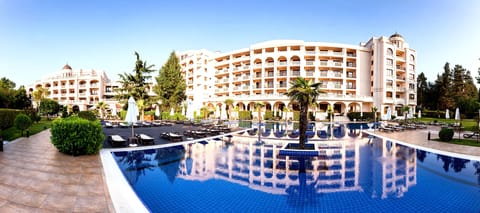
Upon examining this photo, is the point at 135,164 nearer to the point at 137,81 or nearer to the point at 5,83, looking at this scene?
the point at 137,81

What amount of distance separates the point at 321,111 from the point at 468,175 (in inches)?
1365

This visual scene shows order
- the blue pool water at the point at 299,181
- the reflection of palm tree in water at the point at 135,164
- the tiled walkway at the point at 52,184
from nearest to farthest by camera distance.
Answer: the tiled walkway at the point at 52,184 → the blue pool water at the point at 299,181 → the reflection of palm tree in water at the point at 135,164

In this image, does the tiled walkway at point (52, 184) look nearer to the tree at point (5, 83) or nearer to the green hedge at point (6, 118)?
the green hedge at point (6, 118)

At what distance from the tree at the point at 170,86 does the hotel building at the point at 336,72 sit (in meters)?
5.17

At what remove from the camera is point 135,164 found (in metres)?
9.73

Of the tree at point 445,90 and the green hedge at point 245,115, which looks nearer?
the green hedge at point 245,115

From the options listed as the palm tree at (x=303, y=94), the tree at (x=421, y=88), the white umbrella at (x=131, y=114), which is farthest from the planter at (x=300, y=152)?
the tree at (x=421, y=88)

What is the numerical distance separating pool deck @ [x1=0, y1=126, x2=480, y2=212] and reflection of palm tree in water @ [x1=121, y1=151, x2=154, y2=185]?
960 mm

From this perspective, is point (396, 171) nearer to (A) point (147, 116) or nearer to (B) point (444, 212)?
(B) point (444, 212)

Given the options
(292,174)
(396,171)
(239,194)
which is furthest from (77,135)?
(396,171)

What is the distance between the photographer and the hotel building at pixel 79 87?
6362 cm

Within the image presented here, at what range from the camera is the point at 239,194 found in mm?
6656

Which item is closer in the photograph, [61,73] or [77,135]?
[77,135]

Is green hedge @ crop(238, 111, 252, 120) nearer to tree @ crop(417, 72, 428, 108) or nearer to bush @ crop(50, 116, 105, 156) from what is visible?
bush @ crop(50, 116, 105, 156)
